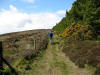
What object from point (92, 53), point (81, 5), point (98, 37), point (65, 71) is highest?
point (81, 5)

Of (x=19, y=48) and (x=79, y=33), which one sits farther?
(x=79, y=33)

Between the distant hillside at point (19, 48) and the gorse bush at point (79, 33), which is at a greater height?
the gorse bush at point (79, 33)

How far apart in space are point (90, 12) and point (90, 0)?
7.79ft

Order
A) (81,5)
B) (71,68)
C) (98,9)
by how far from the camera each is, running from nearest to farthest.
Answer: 1. (71,68)
2. (98,9)
3. (81,5)

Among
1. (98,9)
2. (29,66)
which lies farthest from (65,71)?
(98,9)

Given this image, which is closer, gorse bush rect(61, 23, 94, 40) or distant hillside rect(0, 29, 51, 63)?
distant hillside rect(0, 29, 51, 63)

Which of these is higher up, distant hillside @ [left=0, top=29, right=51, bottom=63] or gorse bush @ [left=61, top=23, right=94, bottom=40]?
gorse bush @ [left=61, top=23, right=94, bottom=40]

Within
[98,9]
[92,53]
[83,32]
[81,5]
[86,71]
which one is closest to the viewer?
[86,71]

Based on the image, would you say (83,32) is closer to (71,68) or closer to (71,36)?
(71,36)

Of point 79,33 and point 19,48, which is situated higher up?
point 79,33

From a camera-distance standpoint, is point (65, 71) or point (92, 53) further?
point (92, 53)

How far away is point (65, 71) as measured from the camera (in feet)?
28.6

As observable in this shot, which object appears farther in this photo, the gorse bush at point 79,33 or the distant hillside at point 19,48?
the gorse bush at point 79,33

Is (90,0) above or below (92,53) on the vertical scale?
above
